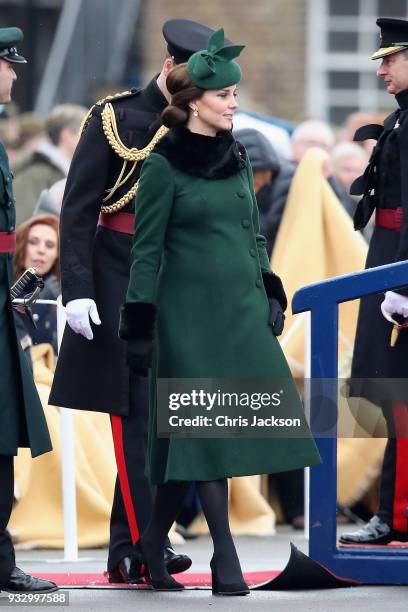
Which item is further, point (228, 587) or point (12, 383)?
point (12, 383)

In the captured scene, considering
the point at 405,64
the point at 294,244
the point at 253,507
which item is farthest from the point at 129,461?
the point at 294,244

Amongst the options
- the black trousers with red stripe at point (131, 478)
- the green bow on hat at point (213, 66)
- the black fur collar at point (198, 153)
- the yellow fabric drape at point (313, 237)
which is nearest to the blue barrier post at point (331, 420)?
the black fur collar at point (198, 153)

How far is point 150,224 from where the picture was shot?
19.0 feet

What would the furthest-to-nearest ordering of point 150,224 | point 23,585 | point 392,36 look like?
point 392,36 < point 23,585 < point 150,224

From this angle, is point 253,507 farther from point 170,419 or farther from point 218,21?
point 218,21

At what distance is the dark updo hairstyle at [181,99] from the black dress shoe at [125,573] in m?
1.41

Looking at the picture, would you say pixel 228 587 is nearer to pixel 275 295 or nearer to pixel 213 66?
pixel 275 295

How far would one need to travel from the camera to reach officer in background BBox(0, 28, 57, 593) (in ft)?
19.3

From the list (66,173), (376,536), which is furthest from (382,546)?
(66,173)

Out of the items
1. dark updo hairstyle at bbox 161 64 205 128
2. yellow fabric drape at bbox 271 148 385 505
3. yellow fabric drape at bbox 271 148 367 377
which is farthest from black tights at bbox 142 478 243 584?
yellow fabric drape at bbox 271 148 367 377

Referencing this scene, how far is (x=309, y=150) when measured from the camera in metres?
9.31

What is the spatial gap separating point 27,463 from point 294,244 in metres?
1.74

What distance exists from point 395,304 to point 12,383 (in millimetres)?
1241

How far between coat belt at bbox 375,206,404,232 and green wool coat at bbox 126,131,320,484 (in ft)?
2.51
